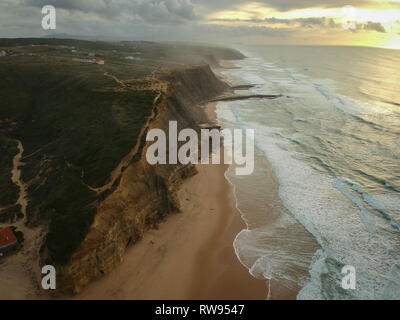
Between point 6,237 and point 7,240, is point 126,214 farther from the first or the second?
point 6,237

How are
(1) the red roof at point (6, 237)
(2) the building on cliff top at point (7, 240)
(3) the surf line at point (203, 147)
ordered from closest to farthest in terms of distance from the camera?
(2) the building on cliff top at point (7, 240), (1) the red roof at point (6, 237), (3) the surf line at point (203, 147)

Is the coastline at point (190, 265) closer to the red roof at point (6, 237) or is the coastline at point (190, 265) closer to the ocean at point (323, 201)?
the ocean at point (323, 201)

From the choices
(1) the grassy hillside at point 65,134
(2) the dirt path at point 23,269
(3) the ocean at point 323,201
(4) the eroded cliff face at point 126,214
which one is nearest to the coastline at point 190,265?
(4) the eroded cliff face at point 126,214

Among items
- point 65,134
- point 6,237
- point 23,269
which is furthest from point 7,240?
point 65,134

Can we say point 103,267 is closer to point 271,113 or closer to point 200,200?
Answer: point 200,200

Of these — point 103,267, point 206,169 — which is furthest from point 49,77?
Result: point 103,267

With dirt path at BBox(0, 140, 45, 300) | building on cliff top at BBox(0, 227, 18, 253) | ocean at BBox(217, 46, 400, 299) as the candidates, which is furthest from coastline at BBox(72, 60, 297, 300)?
building on cliff top at BBox(0, 227, 18, 253)

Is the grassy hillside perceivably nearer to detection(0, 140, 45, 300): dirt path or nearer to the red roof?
detection(0, 140, 45, 300): dirt path
